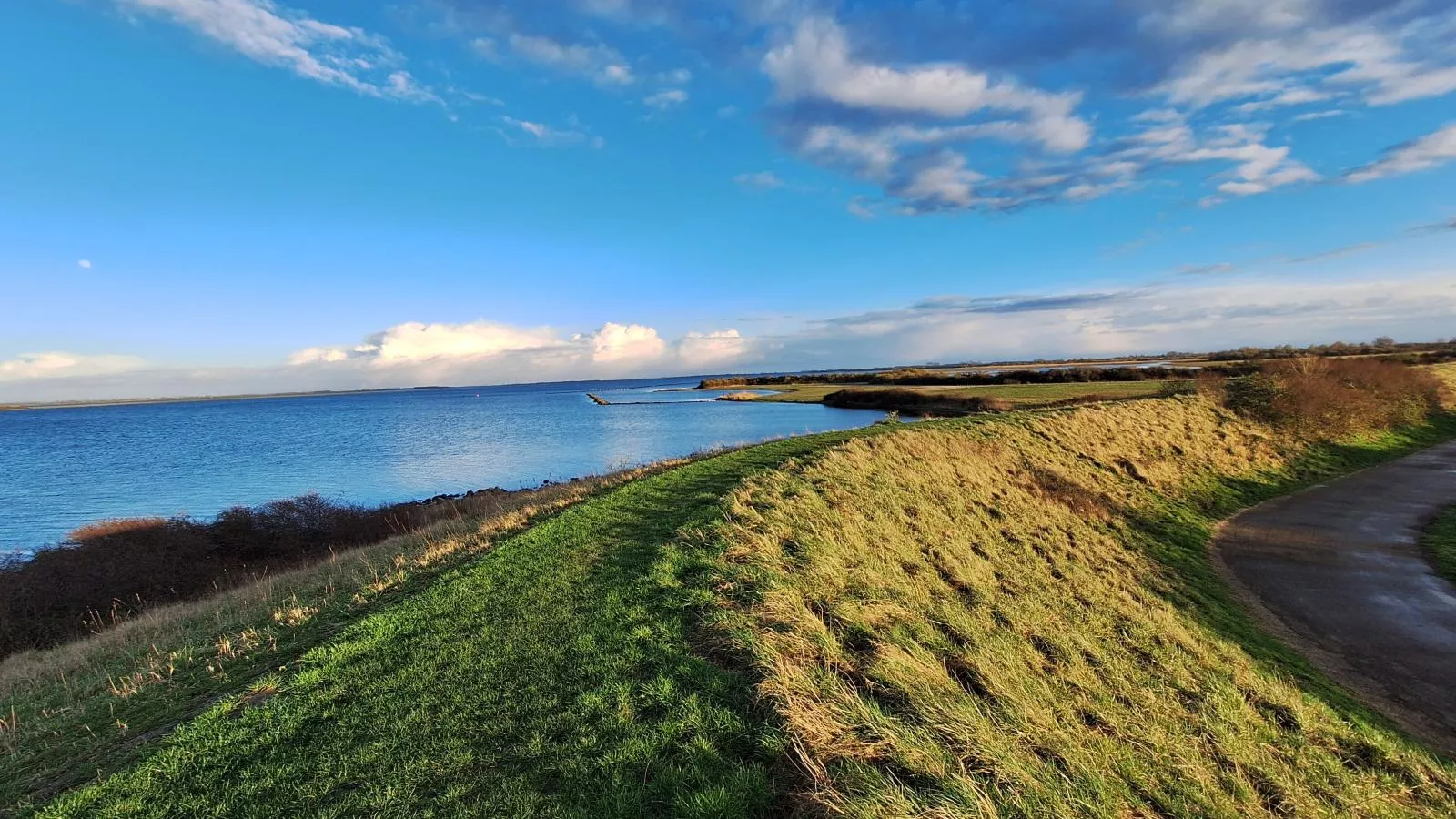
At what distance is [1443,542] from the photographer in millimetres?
17969

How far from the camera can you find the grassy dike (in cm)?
528

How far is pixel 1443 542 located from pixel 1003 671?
20.5 m

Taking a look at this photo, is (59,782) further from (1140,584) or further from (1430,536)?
(1430,536)

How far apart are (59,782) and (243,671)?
2.33 meters

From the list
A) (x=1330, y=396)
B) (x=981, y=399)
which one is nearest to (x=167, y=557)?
(x=981, y=399)

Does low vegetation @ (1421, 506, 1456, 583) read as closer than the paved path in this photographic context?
No

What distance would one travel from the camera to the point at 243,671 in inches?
324

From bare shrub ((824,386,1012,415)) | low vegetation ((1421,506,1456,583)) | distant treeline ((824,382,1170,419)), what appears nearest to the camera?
low vegetation ((1421,506,1456,583))

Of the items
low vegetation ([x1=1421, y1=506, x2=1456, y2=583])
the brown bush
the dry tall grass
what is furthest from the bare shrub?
the dry tall grass

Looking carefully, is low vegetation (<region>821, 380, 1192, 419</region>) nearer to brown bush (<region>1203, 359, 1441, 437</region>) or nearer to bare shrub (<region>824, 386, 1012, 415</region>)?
bare shrub (<region>824, 386, 1012, 415</region>)

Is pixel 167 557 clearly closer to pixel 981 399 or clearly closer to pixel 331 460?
pixel 331 460

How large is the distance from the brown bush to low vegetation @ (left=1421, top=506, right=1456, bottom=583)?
13.1m

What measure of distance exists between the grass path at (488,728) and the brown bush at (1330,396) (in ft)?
130

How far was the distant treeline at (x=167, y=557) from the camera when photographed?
18094mm
